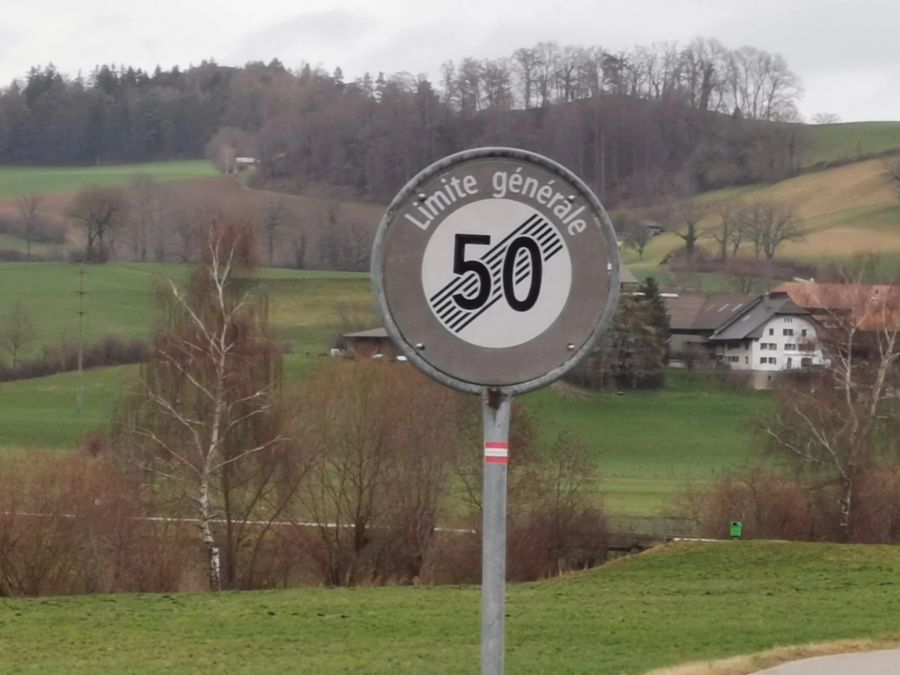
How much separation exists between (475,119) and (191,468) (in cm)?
7024

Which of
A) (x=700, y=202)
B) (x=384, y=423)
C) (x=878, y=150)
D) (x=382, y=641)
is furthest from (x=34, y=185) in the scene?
(x=382, y=641)

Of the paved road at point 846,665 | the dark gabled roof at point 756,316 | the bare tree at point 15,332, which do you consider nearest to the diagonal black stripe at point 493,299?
the paved road at point 846,665

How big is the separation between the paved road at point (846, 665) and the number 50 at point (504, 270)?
6591mm

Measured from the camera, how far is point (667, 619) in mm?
17609

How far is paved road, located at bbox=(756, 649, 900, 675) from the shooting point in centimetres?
1030

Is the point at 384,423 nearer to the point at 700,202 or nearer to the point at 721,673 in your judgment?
the point at 721,673

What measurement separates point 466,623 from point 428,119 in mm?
82938

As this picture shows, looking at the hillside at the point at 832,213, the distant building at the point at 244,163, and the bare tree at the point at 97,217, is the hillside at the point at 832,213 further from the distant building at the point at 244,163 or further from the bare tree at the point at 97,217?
the distant building at the point at 244,163

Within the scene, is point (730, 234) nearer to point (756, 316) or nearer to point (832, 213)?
point (832, 213)

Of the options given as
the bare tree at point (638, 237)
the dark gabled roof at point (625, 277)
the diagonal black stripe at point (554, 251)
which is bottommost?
the dark gabled roof at point (625, 277)

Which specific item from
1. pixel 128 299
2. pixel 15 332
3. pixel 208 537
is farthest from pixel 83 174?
pixel 208 537

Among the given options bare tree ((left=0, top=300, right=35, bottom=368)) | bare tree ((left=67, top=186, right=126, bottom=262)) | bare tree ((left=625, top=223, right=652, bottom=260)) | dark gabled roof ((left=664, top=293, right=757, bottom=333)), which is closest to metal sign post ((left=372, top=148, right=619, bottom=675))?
bare tree ((left=0, top=300, right=35, bottom=368))

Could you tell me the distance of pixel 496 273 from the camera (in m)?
4.28

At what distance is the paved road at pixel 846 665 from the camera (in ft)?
33.8
